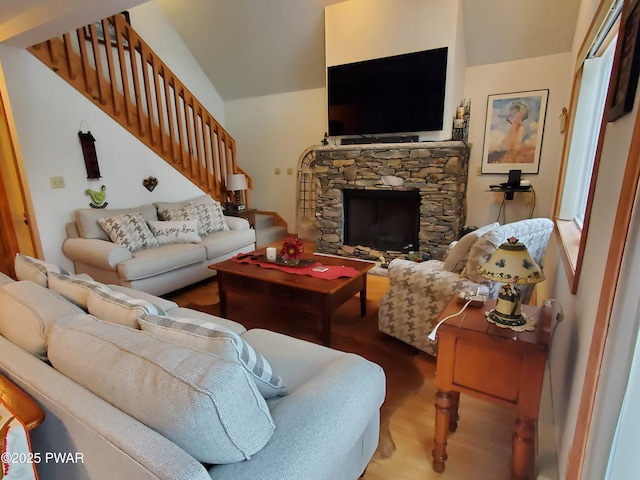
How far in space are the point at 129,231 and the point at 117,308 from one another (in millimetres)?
2354

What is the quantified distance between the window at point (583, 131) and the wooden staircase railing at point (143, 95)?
13.7 ft

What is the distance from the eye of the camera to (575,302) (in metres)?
1.35

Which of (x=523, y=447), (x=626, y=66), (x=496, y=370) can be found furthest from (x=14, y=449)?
(x=626, y=66)

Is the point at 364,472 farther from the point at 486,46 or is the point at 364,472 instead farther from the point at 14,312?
the point at 486,46

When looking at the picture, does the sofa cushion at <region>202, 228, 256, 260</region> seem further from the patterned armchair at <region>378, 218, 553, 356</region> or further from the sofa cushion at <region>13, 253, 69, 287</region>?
the patterned armchair at <region>378, 218, 553, 356</region>

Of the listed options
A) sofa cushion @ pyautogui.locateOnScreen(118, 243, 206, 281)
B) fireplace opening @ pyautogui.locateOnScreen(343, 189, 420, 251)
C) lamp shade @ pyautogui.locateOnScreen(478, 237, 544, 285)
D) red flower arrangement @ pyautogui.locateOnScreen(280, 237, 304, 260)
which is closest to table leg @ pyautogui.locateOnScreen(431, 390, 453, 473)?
lamp shade @ pyautogui.locateOnScreen(478, 237, 544, 285)

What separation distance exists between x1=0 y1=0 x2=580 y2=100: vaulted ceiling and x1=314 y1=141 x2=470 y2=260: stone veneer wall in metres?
1.18

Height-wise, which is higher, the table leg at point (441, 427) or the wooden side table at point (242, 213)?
the wooden side table at point (242, 213)

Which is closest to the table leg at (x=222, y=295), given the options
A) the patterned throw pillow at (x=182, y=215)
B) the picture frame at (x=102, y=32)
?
the patterned throw pillow at (x=182, y=215)

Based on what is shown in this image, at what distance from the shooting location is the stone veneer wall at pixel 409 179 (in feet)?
12.6

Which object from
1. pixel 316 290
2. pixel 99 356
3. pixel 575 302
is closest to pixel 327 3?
pixel 316 290

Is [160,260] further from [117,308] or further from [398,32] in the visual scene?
[398,32]

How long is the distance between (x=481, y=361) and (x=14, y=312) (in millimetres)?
1690

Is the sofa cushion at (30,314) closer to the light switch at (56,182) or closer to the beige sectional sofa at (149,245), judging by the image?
the beige sectional sofa at (149,245)
